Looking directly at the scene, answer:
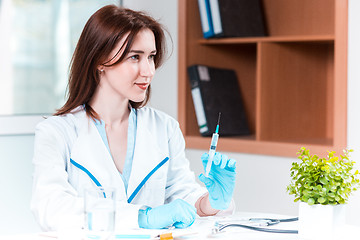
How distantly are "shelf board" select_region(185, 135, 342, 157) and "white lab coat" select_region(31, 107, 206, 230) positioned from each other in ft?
2.02

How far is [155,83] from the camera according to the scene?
297 centimetres

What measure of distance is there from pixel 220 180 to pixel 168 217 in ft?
0.66

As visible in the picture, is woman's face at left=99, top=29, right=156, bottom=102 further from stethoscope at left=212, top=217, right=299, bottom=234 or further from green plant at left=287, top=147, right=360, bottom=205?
green plant at left=287, top=147, right=360, bottom=205

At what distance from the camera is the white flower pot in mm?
1463

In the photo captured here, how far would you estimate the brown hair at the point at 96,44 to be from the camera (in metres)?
1.91

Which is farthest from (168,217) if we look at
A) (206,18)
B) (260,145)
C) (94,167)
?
(206,18)

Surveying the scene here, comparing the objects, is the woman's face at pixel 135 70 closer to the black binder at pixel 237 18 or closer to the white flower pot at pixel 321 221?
the white flower pot at pixel 321 221

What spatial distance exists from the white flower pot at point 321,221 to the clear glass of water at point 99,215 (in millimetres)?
497

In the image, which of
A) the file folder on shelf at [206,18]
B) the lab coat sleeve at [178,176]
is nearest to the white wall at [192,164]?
the file folder on shelf at [206,18]

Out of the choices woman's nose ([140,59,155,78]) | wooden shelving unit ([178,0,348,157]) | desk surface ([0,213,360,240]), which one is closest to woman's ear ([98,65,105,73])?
woman's nose ([140,59,155,78])

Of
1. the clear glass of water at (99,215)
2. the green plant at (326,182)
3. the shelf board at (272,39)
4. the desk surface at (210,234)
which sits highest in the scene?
the shelf board at (272,39)

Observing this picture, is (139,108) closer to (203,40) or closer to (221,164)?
(221,164)

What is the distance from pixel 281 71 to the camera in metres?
2.75

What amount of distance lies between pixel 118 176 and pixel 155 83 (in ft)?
3.82
